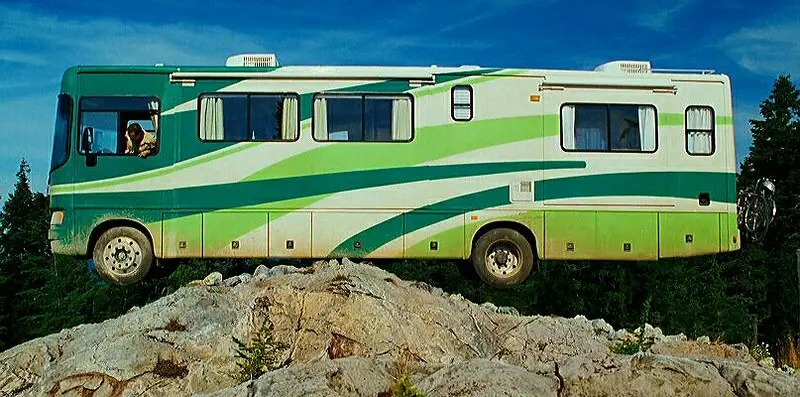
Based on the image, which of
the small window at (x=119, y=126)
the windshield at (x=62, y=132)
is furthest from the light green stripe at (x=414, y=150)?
the windshield at (x=62, y=132)

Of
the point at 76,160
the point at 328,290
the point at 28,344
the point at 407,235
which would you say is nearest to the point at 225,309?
the point at 328,290

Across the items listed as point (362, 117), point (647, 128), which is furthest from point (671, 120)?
point (362, 117)

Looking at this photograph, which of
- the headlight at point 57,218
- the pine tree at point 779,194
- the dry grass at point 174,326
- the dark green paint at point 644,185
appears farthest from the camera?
the pine tree at point 779,194

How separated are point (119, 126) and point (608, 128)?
8.02 m

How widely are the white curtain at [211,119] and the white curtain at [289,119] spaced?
1.01 m

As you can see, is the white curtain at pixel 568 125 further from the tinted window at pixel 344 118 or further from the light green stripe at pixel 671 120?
the tinted window at pixel 344 118

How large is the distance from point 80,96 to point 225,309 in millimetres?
5179

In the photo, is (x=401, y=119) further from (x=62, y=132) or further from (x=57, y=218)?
(x=57, y=218)

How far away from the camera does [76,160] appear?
46.2 ft

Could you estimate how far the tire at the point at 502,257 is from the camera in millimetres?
14117

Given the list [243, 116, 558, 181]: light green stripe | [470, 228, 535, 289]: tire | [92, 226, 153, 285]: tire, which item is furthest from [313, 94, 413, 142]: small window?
[92, 226, 153, 285]: tire

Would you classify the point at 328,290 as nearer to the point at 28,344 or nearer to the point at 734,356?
the point at 28,344

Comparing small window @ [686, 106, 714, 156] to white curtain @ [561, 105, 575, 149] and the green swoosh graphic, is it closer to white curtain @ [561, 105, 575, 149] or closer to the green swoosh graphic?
white curtain @ [561, 105, 575, 149]

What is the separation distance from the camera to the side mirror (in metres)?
14.1
